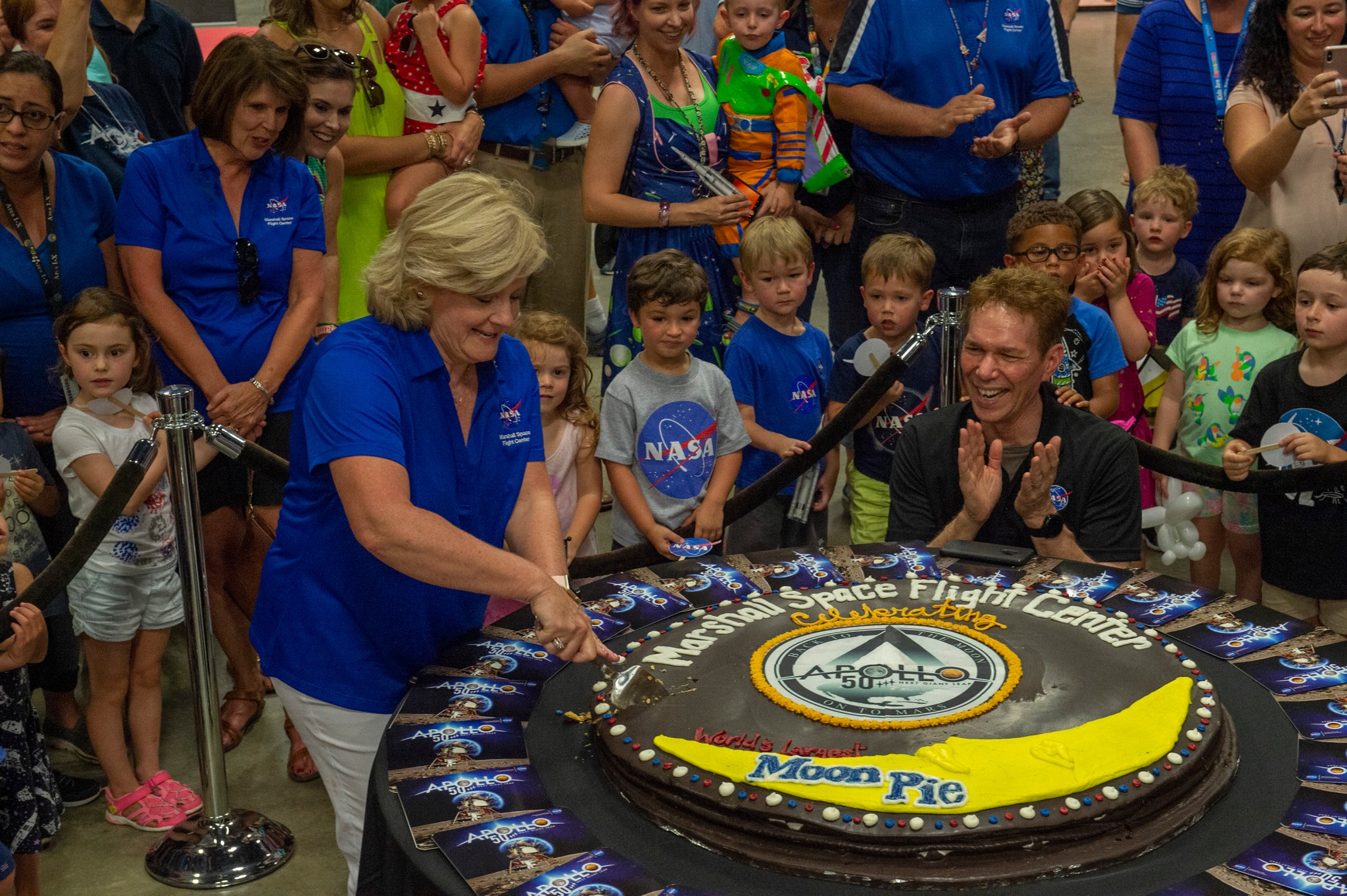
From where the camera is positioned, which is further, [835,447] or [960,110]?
[960,110]

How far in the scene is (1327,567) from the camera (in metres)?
3.90

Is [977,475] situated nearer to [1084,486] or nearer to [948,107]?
[1084,486]

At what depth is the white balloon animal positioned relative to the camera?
425 centimetres

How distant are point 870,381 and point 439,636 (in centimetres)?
164

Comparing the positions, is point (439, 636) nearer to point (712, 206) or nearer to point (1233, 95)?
point (712, 206)

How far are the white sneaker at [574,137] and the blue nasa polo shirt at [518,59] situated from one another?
0.05 metres

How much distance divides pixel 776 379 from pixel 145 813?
87.2 inches

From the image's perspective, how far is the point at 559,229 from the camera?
5.36 metres

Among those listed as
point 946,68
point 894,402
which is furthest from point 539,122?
point 894,402

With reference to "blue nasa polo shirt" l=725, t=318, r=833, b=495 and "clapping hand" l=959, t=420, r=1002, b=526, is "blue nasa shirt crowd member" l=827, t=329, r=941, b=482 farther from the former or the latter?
"clapping hand" l=959, t=420, r=1002, b=526

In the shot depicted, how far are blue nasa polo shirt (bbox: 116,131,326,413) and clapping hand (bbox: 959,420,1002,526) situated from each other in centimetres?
181

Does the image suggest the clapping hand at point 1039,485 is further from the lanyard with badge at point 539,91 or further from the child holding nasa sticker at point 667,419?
the lanyard with badge at point 539,91

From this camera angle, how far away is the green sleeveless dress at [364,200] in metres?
4.79

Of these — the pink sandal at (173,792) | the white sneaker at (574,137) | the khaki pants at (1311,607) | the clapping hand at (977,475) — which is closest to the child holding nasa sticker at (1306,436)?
the khaki pants at (1311,607)
